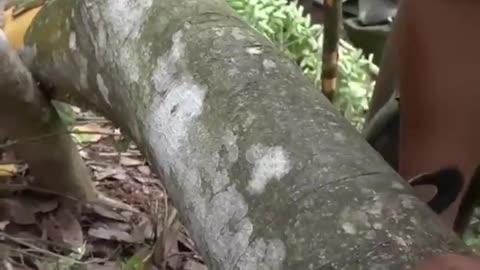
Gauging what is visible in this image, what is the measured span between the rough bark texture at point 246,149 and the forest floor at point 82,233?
1.30ft

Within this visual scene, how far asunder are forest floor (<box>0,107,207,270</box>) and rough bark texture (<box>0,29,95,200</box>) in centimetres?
3

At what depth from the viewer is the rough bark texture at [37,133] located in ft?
4.42

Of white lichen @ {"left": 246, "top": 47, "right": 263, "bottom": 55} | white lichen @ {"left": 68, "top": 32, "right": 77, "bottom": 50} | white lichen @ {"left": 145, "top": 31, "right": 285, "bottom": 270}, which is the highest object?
white lichen @ {"left": 246, "top": 47, "right": 263, "bottom": 55}

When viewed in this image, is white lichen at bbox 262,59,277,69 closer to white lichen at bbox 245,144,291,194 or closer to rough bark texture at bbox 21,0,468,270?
rough bark texture at bbox 21,0,468,270

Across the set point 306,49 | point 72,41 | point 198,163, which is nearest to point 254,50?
point 198,163

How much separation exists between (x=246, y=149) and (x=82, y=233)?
0.75 meters

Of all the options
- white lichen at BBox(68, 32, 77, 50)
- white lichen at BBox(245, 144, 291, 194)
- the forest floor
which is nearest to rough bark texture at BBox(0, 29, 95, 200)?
the forest floor

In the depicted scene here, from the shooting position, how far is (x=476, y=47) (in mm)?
995

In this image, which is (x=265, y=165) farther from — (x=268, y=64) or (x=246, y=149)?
(x=268, y=64)

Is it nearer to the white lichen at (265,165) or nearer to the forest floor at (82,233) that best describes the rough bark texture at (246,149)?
the white lichen at (265,165)

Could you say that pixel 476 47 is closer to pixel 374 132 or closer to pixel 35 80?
pixel 374 132

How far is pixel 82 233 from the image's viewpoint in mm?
1453

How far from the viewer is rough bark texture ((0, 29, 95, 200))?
1.35 meters

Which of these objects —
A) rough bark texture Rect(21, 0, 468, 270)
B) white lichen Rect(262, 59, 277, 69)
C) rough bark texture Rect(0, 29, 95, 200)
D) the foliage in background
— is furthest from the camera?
the foliage in background
